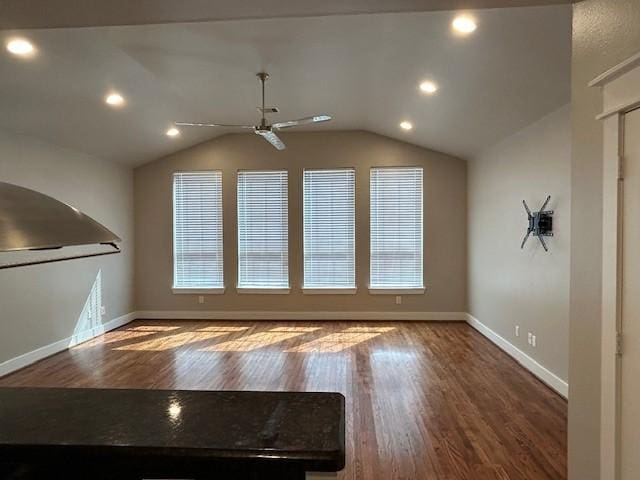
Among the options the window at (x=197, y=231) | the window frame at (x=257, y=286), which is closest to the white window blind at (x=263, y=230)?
the window frame at (x=257, y=286)

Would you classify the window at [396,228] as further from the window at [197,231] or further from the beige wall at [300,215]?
the window at [197,231]

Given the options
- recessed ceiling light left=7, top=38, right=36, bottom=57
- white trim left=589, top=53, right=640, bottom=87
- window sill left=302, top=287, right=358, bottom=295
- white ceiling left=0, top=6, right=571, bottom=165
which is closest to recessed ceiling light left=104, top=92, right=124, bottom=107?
white ceiling left=0, top=6, right=571, bottom=165

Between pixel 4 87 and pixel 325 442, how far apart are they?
429cm

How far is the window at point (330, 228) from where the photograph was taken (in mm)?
6703

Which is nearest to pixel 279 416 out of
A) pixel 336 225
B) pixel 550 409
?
pixel 550 409

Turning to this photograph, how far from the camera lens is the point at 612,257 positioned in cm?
163

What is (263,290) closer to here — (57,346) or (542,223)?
(57,346)

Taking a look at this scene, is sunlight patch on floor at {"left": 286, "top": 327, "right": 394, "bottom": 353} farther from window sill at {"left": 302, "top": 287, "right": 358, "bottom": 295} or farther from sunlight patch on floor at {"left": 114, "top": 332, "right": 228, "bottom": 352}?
sunlight patch on floor at {"left": 114, "top": 332, "right": 228, "bottom": 352}

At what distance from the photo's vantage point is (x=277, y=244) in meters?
6.79

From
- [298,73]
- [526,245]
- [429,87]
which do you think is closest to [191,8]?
[298,73]

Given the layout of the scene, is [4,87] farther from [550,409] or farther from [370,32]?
[550,409]

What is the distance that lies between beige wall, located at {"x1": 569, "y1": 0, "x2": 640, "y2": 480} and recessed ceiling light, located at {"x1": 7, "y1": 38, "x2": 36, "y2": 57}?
370cm

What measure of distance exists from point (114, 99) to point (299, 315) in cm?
415

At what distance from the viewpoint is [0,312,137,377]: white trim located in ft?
14.2
